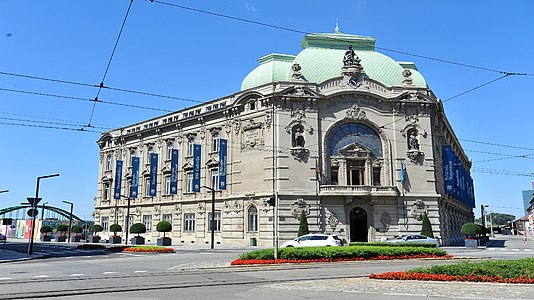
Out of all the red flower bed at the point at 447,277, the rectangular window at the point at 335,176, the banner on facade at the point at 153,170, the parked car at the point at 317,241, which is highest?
the banner on facade at the point at 153,170

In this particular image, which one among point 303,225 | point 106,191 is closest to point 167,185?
point 106,191

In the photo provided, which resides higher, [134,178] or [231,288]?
[134,178]

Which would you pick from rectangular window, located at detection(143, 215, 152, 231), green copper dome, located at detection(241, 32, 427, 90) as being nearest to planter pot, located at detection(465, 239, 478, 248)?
green copper dome, located at detection(241, 32, 427, 90)

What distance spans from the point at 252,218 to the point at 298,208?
18.3 ft

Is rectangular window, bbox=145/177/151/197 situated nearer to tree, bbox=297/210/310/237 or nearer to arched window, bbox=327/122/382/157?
tree, bbox=297/210/310/237

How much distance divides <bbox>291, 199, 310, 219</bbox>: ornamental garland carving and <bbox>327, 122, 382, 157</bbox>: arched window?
6966 mm

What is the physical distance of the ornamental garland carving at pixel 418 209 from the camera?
46156mm

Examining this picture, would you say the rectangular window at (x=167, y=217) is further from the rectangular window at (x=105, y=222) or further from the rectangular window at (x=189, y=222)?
the rectangular window at (x=105, y=222)

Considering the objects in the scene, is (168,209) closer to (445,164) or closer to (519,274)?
(445,164)

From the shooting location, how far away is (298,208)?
1764 inches

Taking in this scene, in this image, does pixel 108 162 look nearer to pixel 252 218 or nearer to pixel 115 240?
pixel 115 240

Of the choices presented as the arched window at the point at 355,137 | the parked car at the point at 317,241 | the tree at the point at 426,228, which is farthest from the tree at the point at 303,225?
the tree at the point at 426,228

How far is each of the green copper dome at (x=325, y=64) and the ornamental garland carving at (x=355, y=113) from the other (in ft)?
15.4

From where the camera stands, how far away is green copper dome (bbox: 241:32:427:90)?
50625mm
